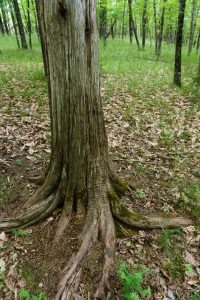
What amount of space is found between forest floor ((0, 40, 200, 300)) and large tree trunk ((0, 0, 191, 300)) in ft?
0.38

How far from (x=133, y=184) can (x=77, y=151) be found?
1.31 m

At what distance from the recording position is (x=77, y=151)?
256 cm

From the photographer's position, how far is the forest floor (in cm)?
239

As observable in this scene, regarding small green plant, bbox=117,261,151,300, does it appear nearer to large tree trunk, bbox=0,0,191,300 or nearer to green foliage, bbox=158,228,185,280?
large tree trunk, bbox=0,0,191,300

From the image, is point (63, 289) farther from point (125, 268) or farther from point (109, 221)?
point (109, 221)

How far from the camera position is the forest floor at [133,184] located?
7.83 feet

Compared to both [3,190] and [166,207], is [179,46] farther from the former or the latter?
[3,190]

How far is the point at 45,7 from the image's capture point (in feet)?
6.99

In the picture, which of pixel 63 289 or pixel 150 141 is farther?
pixel 150 141

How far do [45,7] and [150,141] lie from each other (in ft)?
10.6

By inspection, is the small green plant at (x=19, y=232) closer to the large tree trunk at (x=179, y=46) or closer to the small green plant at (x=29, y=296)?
the small green plant at (x=29, y=296)

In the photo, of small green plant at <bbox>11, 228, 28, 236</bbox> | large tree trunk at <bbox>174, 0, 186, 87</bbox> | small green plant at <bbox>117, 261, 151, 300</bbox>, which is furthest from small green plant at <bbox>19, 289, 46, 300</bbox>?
large tree trunk at <bbox>174, 0, 186, 87</bbox>

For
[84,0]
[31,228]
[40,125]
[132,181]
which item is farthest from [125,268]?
[40,125]

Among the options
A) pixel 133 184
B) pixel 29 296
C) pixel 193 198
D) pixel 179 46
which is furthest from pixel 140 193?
pixel 179 46
